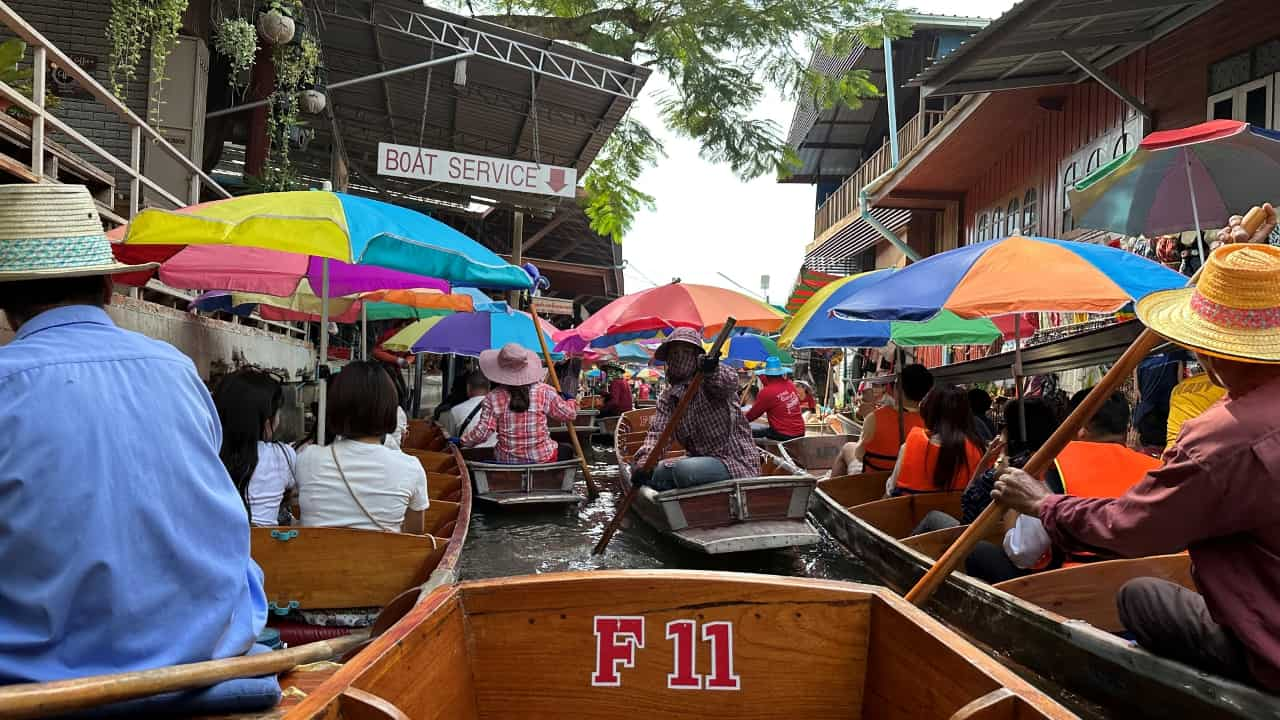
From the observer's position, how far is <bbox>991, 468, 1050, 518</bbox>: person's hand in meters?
3.01

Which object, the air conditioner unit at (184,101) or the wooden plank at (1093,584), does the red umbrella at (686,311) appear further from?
the air conditioner unit at (184,101)

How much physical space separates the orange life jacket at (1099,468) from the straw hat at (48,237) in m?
3.83

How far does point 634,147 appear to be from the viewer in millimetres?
15609

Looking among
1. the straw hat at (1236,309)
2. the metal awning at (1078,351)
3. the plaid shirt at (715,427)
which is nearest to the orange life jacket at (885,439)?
the metal awning at (1078,351)

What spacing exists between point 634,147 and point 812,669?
556 inches

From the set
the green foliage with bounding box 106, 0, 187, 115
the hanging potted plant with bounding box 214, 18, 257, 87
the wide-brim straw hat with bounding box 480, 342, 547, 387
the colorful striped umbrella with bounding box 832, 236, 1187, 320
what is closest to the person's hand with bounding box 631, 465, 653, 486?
the wide-brim straw hat with bounding box 480, 342, 547, 387

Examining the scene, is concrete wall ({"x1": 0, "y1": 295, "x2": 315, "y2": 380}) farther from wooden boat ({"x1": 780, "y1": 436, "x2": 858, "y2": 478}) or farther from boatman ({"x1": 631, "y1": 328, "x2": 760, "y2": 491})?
wooden boat ({"x1": 780, "y1": 436, "x2": 858, "y2": 478})

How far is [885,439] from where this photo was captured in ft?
27.0

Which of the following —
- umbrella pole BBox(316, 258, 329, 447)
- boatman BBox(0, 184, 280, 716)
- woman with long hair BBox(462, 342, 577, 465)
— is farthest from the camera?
woman with long hair BBox(462, 342, 577, 465)

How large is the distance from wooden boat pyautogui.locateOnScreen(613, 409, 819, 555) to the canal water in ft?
1.80

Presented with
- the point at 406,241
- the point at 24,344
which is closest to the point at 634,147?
the point at 406,241

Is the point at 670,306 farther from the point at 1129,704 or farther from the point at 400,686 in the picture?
the point at 400,686

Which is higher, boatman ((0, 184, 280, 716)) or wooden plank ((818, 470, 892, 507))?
boatman ((0, 184, 280, 716))

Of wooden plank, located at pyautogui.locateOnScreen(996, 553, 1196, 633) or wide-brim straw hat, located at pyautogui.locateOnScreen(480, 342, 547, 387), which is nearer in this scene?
wooden plank, located at pyautogui.locateOnScreen(996, 553, 1196, 633)
